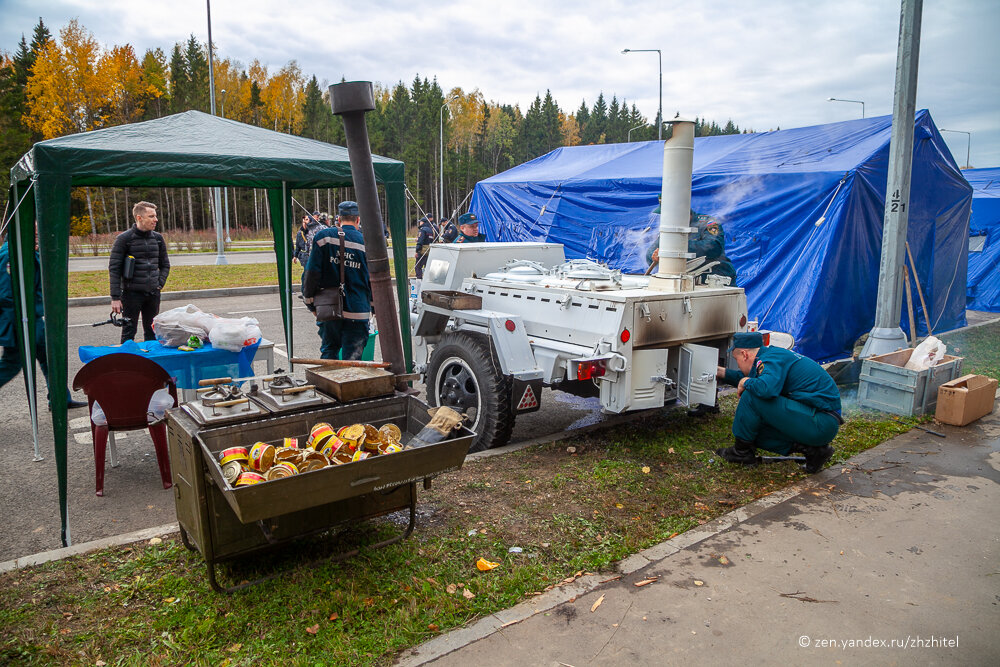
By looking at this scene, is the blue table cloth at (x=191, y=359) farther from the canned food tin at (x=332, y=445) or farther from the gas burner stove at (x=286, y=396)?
the canned food tin at (x=332, y=445)

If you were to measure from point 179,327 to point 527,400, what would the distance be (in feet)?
10.1

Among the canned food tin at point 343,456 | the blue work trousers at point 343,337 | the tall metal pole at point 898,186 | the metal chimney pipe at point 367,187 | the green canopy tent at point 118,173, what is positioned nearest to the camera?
the canned food tin at point 343,456

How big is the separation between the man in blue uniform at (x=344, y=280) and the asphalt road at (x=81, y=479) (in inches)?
41.9

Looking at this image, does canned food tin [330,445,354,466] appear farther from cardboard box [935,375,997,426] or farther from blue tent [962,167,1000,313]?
blue tent [962,167,1000,313]

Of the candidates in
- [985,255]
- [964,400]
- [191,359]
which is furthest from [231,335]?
[985,255]

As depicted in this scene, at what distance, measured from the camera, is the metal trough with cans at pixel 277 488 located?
2.86 meters

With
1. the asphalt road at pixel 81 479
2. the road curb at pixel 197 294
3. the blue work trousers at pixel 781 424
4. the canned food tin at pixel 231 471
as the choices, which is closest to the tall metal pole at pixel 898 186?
the blue work trousers at pixel 781 424

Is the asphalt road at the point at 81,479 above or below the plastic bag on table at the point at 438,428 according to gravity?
below

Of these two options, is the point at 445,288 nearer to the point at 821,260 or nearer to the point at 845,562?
the point at 845,562

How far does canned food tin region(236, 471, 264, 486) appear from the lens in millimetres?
2895

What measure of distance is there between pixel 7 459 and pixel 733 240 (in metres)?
8.98

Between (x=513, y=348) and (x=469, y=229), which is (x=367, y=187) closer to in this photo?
(x=513, y=348)

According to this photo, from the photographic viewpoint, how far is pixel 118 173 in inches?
172

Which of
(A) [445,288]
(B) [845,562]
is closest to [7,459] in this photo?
(A) [445,288]
